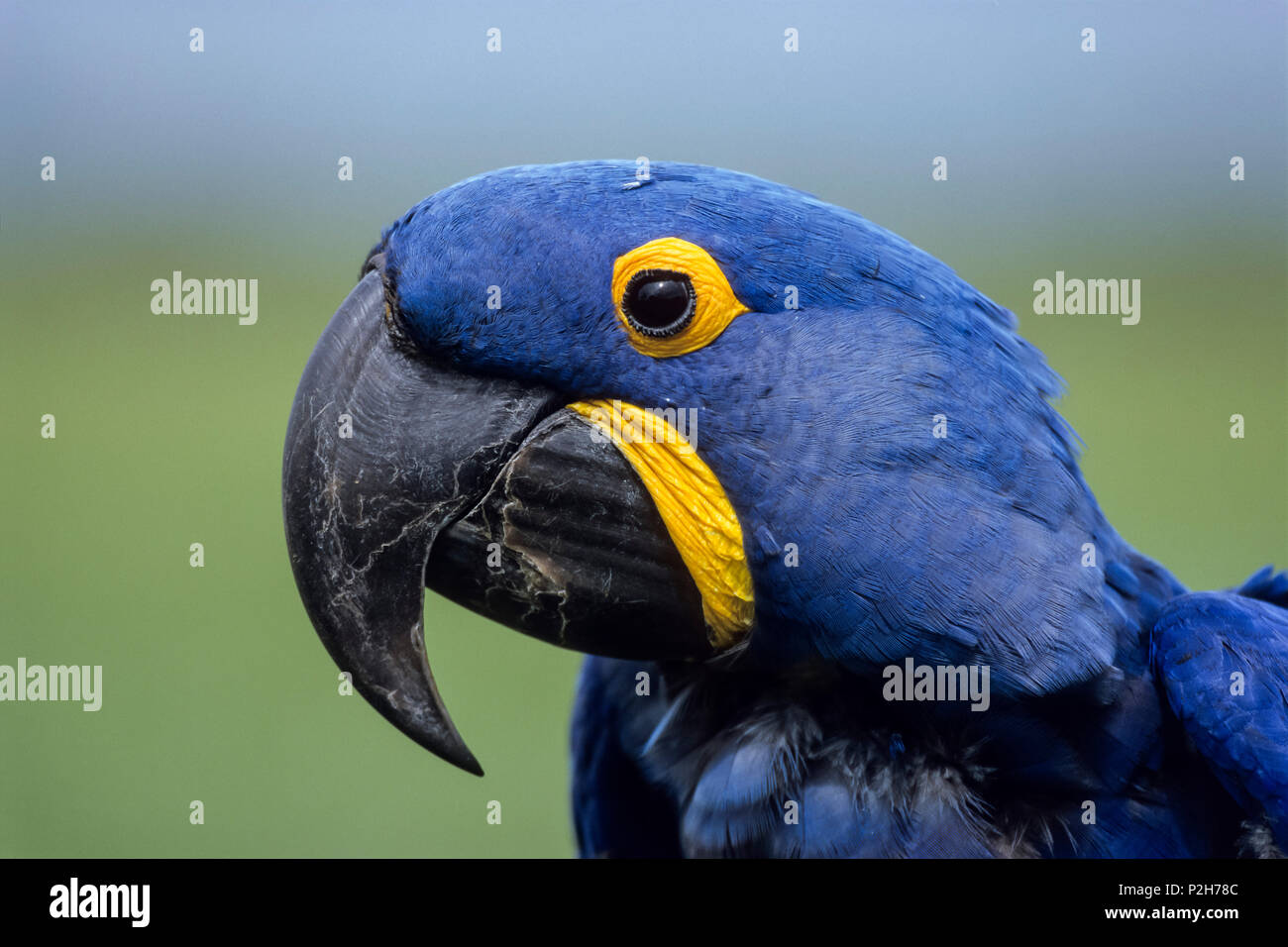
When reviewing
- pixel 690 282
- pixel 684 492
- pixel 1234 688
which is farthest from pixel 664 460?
pixel 1234 688

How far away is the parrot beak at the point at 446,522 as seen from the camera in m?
1.90

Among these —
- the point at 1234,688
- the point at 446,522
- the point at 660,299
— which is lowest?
the point at 1234,688

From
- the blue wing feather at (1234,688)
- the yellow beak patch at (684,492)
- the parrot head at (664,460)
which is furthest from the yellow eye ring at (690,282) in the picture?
the blue wing feather at (1234,688)

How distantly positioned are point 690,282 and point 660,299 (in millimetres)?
59

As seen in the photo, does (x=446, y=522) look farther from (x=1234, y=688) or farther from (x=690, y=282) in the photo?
(x=1234, y=688)

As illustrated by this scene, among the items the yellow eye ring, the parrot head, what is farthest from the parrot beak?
the yellow eye ring

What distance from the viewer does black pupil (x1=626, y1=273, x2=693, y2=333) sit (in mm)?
1908

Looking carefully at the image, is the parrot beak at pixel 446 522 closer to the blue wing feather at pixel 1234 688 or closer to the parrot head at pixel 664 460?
the parrot head at pixel 664 460

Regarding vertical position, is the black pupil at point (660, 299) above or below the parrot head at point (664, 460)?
above

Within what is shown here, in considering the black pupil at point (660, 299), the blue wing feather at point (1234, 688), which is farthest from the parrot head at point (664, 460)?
the blue wing feather at point (1234, 688)

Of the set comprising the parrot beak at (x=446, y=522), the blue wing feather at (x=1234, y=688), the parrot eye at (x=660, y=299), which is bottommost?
the blue wing feather at (x=1234, y=688)

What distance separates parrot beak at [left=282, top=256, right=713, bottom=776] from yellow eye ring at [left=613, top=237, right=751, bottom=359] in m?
0.19

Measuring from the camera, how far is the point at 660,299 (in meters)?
1.91

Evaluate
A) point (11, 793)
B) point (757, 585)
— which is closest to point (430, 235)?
point (757, 585)
